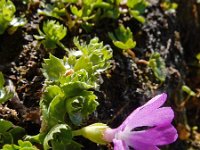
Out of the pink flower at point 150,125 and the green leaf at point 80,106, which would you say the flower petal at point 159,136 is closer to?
the pink flower at point 150,125

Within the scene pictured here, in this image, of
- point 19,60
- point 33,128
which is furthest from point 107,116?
point 19,60

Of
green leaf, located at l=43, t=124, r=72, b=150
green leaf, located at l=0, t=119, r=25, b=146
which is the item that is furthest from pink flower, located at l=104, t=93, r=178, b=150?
green leaf, located at l=0, t=119, r=25, b=146

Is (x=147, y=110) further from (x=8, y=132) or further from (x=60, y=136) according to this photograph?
(x=8, y=132)

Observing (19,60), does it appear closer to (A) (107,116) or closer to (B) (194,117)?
(A) (107,116)

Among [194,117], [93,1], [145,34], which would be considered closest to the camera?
[93,1]

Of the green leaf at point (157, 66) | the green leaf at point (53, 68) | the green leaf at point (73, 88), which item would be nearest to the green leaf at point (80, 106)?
the green leaf at point (73, 88)

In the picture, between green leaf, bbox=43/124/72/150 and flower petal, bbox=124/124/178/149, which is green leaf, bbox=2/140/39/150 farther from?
flower petal, bbox=124/124/178/149
